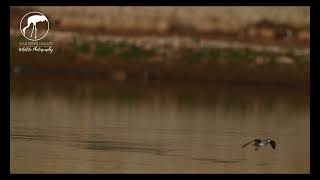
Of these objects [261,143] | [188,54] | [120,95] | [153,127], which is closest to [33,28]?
[153,127]

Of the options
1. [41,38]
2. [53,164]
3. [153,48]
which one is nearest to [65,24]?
[153,48]

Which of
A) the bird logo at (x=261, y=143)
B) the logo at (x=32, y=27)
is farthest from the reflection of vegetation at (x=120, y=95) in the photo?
the bird logo at (x=261, y=143)

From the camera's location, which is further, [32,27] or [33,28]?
[32,27]

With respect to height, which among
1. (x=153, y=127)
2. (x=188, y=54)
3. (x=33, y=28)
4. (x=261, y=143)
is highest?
(x=33, y=28)

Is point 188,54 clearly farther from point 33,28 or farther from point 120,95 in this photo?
point 33,28

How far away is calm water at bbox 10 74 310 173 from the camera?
15.5m

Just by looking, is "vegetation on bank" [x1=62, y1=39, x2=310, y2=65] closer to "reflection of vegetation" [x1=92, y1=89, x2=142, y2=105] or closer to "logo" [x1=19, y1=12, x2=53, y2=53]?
"reflection of vegetation" [x1=92, y1=89, x2=142, y2=105]

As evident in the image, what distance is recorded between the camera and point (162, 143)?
54.9ft

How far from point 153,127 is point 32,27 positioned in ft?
9.44

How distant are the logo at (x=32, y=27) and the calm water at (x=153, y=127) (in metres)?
1.59

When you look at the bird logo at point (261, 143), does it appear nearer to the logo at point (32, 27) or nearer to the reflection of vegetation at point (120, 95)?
the logo at point (32, 27)

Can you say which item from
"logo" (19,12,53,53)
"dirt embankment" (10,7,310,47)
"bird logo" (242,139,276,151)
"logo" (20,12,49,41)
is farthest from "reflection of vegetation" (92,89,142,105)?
"bird logo" (242,139,276,151)

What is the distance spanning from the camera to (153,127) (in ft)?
59.9

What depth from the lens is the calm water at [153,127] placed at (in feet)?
50.7
